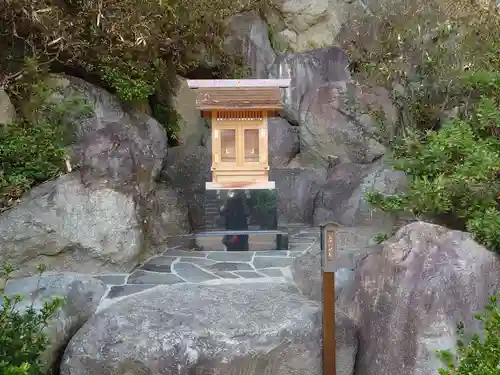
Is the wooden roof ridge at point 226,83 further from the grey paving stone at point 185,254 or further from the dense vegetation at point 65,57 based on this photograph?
the grey paving stone at point 185,254

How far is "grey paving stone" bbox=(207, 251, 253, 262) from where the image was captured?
25.0ft

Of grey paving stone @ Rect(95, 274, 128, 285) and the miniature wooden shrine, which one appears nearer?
grey paving stone @ Rect(95, 274, 128, 285)

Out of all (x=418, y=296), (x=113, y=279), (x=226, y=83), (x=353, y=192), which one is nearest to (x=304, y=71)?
(x=353, y=192)

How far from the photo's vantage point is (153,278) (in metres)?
6.66

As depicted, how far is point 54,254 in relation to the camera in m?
6.77

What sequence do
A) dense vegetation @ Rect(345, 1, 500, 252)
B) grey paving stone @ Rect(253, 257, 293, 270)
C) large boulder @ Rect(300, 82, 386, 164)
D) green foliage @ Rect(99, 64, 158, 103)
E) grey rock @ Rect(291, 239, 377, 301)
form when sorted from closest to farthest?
dense vegetation @ Rect(345, 1, 500, 252) → grey rock @ Rect(291, 239, 377, 301) → grey paving stone @ Rect(253, 257, 293, 270) → green foliage @ Rect(99, 64, 158, 103) → large boulder @ Rect(300, 82, 386, 164)

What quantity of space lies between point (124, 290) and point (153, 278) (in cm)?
57

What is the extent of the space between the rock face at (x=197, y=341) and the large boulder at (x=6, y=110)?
412 centimetres

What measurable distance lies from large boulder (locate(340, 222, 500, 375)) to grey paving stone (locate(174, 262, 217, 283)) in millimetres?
2216

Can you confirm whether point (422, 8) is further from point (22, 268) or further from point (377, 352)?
point (22, 268)

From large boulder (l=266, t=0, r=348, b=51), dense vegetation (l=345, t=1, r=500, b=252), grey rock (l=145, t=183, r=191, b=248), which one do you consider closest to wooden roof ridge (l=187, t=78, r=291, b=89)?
dense vegetation (l=345, t=1, r=500, b=252)

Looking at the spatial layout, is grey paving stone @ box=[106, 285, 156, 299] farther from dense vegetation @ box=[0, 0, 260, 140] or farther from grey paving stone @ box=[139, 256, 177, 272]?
dense vegetation @ box=[0, 0, 260, 140]

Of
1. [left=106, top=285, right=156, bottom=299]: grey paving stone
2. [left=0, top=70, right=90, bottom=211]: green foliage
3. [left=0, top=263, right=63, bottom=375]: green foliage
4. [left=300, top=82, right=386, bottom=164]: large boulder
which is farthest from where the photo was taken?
[left=300, top=82, right=386, bottom=164]: large boulder

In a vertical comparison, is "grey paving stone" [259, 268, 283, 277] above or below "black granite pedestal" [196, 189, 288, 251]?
below
